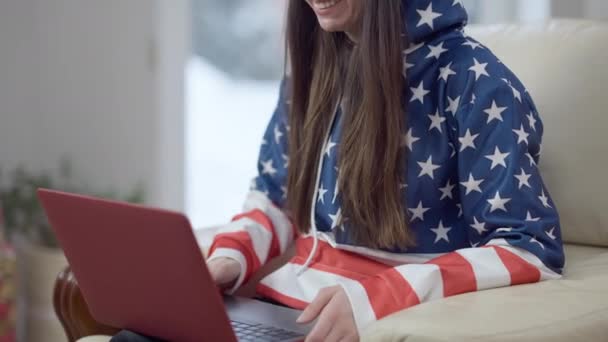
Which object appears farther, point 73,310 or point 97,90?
point 97,90

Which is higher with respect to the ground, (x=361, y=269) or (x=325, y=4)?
(x=325, y=4)

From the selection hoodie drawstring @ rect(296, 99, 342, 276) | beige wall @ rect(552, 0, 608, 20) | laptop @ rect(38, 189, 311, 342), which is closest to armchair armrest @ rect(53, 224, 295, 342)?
laptop @ rect(38, 189, 311, 342)

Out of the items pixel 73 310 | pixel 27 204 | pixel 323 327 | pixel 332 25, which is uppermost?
pixel 332 25

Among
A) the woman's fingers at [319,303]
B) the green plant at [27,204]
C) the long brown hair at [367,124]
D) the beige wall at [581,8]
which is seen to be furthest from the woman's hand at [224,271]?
the beige wall at [581,8]

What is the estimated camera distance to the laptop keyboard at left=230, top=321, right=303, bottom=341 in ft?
3.81

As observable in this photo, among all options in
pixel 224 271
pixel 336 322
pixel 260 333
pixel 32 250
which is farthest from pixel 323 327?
pixel 32 250

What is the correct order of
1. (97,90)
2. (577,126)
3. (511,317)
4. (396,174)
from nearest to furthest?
(511,317), (396,174), (577,126), (97,90)

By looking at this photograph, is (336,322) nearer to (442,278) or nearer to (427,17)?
(442,278)

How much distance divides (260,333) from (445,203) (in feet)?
1.01

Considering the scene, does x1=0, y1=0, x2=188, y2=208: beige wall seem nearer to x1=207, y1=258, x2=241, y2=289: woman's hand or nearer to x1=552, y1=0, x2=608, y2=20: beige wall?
x1=552, y1=0, x2=608, y2=20: beige wall

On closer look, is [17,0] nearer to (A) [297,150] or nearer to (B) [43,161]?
(B) [43,161]

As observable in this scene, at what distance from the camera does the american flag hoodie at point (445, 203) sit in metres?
1.14

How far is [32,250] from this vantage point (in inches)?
98.1

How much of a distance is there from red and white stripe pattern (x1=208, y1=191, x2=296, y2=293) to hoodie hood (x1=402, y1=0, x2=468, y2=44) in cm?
40
